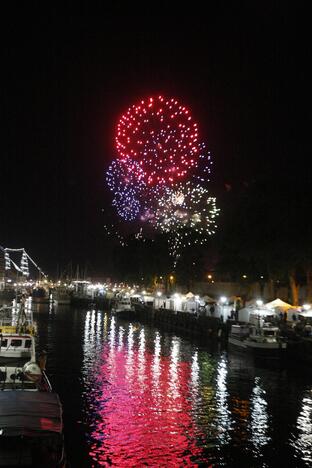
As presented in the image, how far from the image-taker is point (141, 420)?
84.3 feet

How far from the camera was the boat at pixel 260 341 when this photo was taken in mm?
43281

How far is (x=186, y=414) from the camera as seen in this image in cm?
2695

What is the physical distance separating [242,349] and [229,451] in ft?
82.3

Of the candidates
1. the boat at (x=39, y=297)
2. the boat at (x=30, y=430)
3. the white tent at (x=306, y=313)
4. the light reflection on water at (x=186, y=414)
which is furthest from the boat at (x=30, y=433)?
the boat at (x=39, y=297)

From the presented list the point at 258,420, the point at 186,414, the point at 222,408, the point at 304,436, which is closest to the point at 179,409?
the point at 186,414

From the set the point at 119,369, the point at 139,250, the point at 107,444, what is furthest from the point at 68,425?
the point at 139,250

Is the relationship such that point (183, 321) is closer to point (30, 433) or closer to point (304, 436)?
point (304, 436)

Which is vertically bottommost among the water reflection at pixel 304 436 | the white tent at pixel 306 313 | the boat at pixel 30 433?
the water reflection at pixel 304 436

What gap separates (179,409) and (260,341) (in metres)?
17.9

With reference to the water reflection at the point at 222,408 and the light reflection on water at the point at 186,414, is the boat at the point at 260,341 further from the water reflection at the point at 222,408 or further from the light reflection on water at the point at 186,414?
the water reflection at the point at 222,408

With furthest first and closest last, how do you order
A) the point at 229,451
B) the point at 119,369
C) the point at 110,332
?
the point at 110,332, the point at 119,369, the point at 229,451

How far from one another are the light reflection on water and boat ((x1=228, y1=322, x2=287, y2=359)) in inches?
71.4

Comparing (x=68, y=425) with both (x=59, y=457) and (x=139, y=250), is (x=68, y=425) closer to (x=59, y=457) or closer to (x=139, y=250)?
(x=59, y=457)

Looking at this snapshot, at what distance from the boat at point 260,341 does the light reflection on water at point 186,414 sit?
71.4 inches
